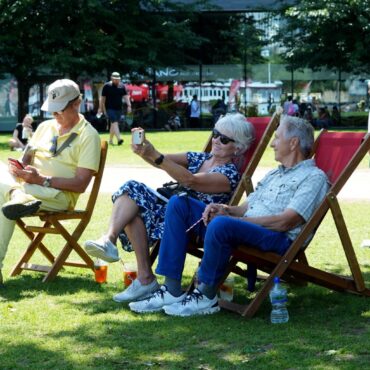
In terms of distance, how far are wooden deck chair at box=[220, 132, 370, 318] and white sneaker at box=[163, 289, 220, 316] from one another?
0.37 feet

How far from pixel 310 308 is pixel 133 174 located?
29.6 feet

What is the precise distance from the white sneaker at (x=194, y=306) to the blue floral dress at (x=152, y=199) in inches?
Answer: 25.2

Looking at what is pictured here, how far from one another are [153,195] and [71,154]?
864mm

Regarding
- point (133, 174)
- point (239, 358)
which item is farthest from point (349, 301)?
point (133, 174)

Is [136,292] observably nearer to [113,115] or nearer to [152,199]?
[152,199]

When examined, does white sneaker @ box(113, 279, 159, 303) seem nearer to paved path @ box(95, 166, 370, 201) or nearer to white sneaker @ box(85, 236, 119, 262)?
white sneaker @ box(85, 236, 119, 262)

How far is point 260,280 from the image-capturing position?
6.72 m

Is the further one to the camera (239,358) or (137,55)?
(137,55)

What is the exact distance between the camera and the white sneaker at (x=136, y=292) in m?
6.07

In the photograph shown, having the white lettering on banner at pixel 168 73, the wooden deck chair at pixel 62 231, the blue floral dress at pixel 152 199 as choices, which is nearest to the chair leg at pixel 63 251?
the wooden deck chair at pixel 62 231

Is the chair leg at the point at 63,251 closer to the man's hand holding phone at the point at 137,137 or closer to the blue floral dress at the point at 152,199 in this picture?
the blue floral dress at the point at 152,199

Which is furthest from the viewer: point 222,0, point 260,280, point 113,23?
point 222,0

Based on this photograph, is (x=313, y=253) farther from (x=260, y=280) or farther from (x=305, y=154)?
(x=305, y=154)

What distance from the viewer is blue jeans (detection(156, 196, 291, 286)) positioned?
5418mm
